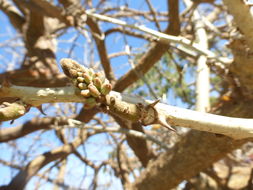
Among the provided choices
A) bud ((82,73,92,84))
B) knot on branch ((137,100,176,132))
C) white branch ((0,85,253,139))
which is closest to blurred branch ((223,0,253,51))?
white branch ((0,85,253,139))

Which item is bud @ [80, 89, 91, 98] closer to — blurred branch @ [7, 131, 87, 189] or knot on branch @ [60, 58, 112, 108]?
knot on branch @ [60, 58, 112, 108]

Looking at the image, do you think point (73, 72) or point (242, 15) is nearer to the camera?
point (73, 72)

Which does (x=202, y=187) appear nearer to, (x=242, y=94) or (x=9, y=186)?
(x=242, y=94)

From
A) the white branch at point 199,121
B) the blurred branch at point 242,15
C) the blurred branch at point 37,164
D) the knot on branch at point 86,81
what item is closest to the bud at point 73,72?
the knot on branch at point 86,81

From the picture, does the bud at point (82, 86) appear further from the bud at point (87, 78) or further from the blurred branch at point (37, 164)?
the blurred branch at point (37, 164)

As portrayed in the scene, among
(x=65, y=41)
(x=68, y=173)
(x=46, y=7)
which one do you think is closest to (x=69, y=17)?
(x=46, y=7)

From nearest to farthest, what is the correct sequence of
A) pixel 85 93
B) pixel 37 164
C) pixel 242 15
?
1. pixel 85 93
2. pixel 242 15
3. pixel 37 164

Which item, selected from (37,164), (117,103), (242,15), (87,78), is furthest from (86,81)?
(37,164)

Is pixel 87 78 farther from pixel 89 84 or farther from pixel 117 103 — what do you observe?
pixel 117 103

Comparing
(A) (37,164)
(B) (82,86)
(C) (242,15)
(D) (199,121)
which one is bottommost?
(A) (37,164)
